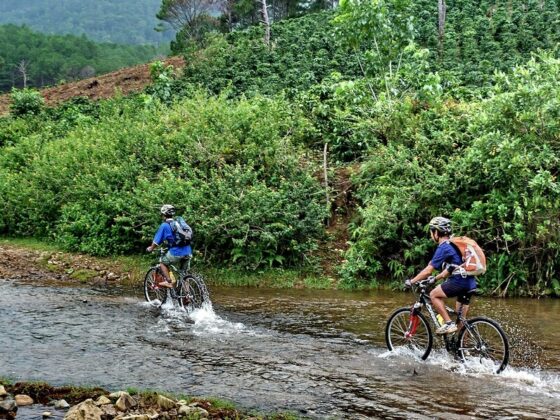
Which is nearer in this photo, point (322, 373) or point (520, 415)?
point (520, 415)

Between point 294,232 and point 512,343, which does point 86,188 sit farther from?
point 512,343

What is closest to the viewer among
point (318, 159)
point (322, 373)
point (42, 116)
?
point (322, 373)

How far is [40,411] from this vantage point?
743 centimetres

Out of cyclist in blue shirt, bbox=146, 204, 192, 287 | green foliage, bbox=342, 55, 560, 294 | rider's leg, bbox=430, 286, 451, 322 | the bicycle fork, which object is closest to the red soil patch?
green foliage, bbox=342, 55, 560, 294

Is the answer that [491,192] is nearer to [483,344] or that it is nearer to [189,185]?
[483,344]

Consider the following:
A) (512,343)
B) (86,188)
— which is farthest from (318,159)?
(512,343)

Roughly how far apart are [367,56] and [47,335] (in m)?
14.7

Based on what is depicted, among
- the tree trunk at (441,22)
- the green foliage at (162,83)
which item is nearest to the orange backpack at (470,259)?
the green foliage at (162,83)

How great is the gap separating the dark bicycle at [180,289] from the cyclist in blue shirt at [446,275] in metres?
4.77

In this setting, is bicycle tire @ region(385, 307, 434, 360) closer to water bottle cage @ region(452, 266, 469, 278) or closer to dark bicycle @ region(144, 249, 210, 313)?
water bottle cage @ region(452, 266, 469, 278)

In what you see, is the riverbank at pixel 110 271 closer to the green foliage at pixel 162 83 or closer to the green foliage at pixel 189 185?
the green foliage at pixel 189 185

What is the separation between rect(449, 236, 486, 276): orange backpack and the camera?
29.3ft

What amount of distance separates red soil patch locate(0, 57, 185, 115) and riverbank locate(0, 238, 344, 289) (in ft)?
67.5

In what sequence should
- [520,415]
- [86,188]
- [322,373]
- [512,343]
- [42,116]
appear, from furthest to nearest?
[42,116]
[86,188]
[512,343]
[322,373]
[520,415]
